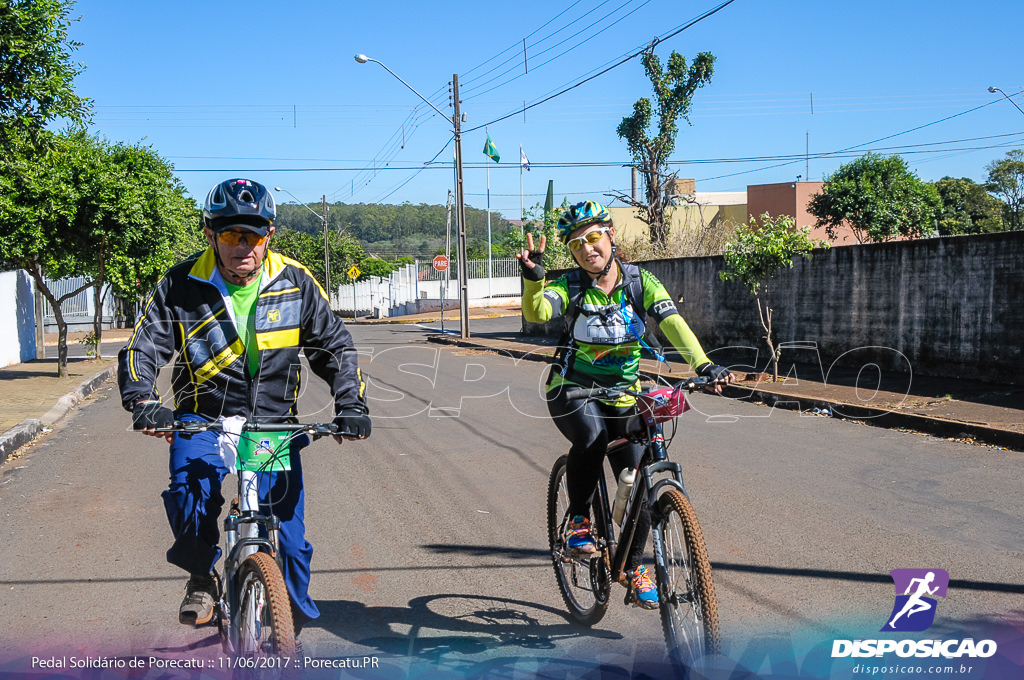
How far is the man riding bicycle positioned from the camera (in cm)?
331

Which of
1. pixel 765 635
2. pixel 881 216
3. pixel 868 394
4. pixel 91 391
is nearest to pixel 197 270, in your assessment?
pixel 765 635

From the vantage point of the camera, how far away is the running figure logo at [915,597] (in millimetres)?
4137

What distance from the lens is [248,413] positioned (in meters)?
3.45

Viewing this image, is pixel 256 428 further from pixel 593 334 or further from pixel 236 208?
pixel 593 334

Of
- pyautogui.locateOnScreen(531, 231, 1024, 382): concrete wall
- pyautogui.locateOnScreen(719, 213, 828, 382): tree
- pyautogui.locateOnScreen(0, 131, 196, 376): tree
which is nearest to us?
pyautogui.locateOnScreen(531, 231, 1024, 382): concrete wall

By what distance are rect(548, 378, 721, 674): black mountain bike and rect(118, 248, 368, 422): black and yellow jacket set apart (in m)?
1.15

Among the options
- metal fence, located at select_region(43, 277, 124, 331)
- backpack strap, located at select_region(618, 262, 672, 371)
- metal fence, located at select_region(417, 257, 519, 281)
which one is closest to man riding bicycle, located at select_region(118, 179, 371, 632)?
backpack strap, located at select_region(618, 262, 672, 371)

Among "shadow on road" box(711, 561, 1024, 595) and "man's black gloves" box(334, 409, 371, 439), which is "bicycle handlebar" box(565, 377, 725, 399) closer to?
"man's black gloves" box(334, 409, 371, 439)

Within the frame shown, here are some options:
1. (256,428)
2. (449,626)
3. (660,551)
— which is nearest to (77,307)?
(449,626)

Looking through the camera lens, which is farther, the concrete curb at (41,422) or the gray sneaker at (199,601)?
the concrete curb at (41,422)

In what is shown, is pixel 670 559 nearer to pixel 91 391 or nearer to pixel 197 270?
pixel 197 270

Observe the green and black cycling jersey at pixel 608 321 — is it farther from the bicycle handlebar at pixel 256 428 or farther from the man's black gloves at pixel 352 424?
the bicycle handlebar at pixel 256 428

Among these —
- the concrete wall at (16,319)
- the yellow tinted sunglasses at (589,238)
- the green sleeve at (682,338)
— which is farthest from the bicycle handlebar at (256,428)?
the concrete wall at (16,319)

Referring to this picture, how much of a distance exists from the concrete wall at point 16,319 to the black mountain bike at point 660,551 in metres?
19.6
